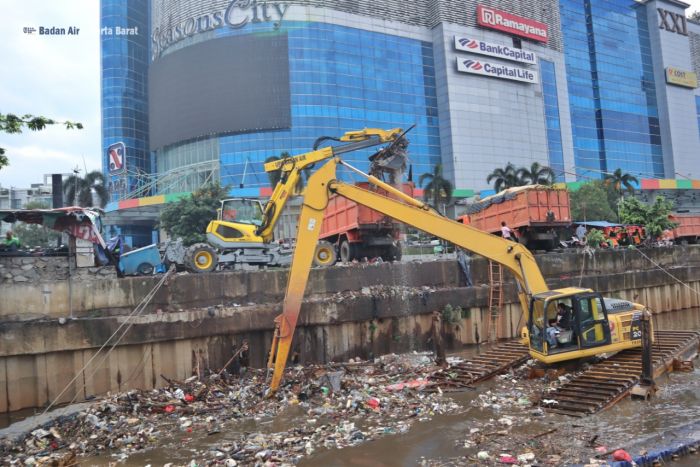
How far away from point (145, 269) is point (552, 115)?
6650 cm

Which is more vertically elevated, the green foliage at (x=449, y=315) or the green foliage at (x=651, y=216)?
the green foliage at (x=651, y=216)

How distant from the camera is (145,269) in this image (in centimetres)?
1376

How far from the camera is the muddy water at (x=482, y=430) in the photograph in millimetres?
7266

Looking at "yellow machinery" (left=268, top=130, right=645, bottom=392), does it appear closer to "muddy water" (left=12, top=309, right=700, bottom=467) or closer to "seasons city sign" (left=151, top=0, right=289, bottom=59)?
"muddy water" (left=12, top=309, right=700, bottom=467)

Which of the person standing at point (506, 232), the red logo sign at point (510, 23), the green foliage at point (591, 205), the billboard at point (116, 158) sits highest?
the red logo sign at point (510, 23)

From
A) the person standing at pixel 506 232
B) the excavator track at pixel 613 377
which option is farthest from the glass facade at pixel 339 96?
the excavator track at pixel 613 377

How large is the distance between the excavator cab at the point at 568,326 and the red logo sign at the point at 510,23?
59.7 meters

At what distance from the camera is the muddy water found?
7.27 m

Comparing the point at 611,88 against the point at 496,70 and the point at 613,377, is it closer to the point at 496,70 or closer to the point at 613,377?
the point at 496,70

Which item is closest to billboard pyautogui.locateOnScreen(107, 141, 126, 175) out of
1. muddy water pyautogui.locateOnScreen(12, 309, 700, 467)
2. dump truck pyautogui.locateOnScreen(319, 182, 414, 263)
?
dump truck pyautogui.locateOnScreen(319, 182, 414, 263)

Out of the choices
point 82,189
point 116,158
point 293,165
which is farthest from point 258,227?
point 116,158

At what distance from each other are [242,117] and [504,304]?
4240 cm

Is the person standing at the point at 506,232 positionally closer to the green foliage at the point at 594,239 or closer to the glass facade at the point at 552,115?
the green foliage at the point at 594,239

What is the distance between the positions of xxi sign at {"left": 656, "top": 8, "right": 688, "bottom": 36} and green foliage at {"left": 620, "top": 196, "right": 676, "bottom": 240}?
70.0 m
